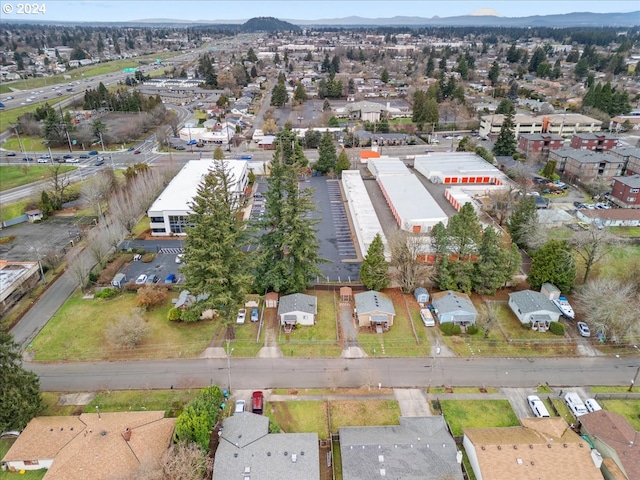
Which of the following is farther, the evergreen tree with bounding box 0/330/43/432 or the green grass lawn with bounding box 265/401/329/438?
the green grass lawn with bounding box 265/401/329/438

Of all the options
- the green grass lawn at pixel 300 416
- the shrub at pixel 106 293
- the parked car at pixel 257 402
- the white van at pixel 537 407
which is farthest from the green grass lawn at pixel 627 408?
the shrub at pixel 106 293

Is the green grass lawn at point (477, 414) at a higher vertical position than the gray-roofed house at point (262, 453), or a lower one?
lower

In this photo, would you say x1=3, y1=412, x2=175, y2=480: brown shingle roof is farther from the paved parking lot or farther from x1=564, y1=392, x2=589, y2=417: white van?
x1=564, y1=392, x2=589, y2=417: white van

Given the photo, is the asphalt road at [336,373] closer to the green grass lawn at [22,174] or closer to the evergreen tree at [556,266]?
the evergreen tree at [556,266]

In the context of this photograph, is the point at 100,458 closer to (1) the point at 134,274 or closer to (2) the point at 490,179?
(1) the point at 134,274

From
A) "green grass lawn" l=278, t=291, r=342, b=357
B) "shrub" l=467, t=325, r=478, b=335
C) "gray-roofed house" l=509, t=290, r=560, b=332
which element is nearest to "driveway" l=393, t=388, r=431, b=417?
"green grass lawn" l=278, t=291, r=342, b=357
